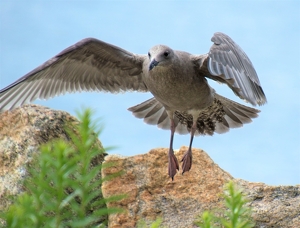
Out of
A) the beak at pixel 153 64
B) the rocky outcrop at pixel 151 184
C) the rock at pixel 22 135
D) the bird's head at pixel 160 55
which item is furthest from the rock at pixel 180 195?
the bird's head at pixel 160 55

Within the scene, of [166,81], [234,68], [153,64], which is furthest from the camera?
[166,81]

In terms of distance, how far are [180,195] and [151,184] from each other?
350mm

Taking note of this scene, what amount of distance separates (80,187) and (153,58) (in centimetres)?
584

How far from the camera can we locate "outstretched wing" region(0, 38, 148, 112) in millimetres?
8055

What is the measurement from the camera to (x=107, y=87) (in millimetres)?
8914

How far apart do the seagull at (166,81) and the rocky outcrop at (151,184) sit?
0.21m

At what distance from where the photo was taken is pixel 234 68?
6637 millimetres

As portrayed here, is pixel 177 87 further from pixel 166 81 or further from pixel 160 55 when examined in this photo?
pixel 160 55

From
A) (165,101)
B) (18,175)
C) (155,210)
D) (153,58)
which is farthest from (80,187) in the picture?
(165,101)

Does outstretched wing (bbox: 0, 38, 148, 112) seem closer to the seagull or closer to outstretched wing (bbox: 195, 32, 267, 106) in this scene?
the seagull

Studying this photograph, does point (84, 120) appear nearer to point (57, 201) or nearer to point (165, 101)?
point (57, 201)

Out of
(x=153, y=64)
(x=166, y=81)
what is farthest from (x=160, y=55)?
(x=166, y=81)

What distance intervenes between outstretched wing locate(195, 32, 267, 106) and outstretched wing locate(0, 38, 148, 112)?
68.0 inches

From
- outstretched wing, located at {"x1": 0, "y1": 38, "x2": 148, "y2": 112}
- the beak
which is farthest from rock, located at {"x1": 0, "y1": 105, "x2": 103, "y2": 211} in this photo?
the beak
